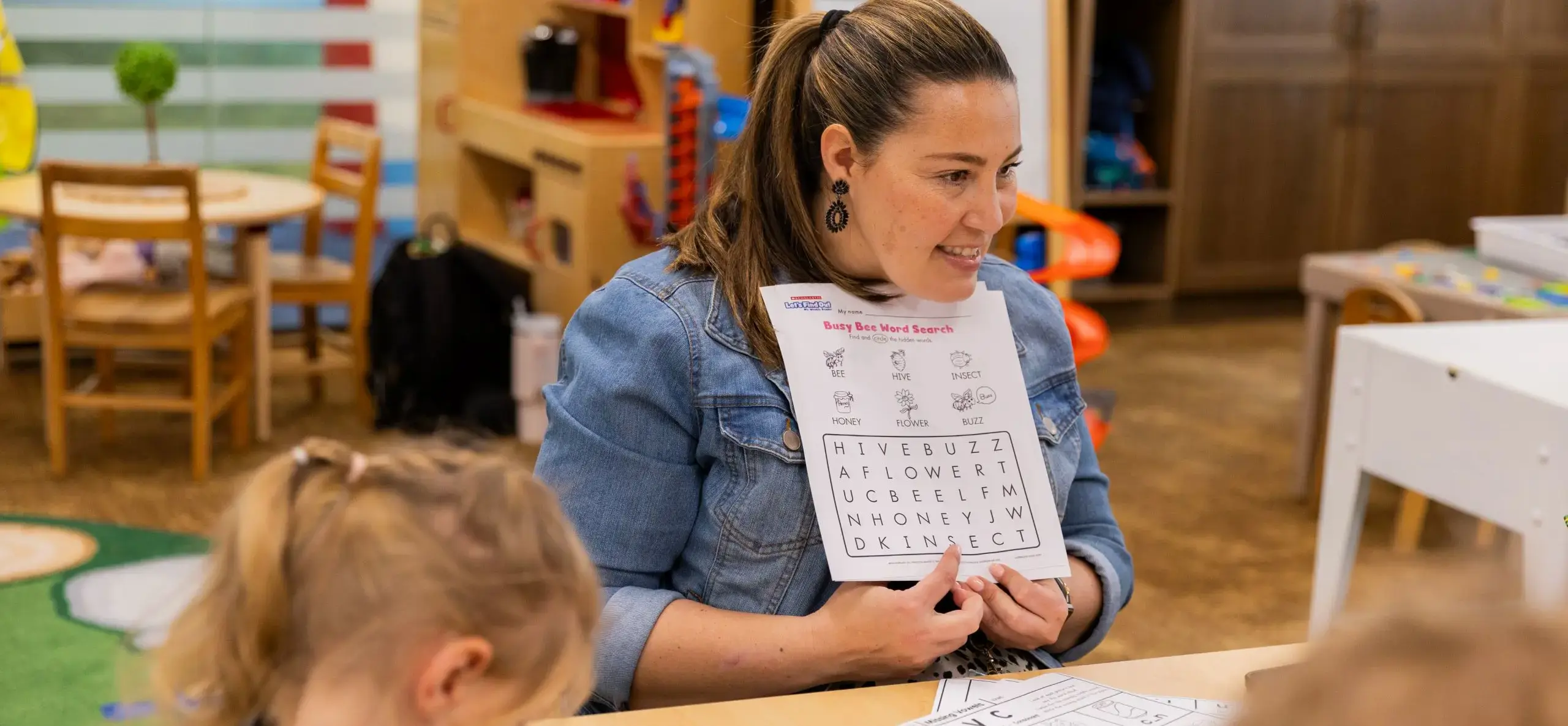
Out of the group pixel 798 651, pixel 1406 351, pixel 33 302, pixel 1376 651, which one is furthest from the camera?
pixel 33 302

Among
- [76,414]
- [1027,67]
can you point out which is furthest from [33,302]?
[1027,67]

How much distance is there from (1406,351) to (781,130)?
49.8 inches

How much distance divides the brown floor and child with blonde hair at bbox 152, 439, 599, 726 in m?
2.22

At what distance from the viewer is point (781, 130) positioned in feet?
4.63

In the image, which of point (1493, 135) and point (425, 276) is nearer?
point (425, 276)

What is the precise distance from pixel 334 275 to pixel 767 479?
3272 millimetres

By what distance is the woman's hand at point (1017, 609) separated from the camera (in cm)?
131

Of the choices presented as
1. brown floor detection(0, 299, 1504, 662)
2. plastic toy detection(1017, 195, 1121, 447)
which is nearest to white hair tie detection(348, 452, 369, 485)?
plastic toy detection(1017, 195, 1121, 447)

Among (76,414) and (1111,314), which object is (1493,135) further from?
(76,414)

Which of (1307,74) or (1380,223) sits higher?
(1307,74)

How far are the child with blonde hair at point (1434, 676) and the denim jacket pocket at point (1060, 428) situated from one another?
0.92 metres

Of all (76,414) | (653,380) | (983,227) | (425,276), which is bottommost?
(76,414)

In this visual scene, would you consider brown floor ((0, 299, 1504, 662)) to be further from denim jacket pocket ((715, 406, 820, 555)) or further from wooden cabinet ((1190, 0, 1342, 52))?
denim jacket pocket ((715, 406, 820, 555))

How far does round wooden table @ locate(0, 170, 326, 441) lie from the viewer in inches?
146
